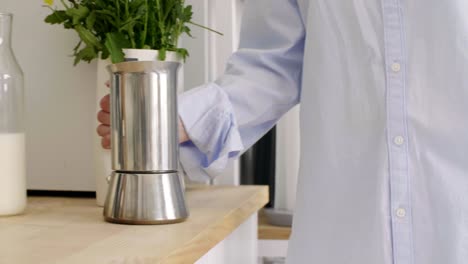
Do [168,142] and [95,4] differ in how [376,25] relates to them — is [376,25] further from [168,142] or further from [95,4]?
[95,4]

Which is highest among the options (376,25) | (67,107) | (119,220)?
(376,25)

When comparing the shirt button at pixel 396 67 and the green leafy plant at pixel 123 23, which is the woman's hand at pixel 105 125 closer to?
the green leafy plant at pixel 123 23

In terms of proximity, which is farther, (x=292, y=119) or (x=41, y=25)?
(x=292, y=119)

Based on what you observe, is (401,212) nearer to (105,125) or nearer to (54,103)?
(105,125)

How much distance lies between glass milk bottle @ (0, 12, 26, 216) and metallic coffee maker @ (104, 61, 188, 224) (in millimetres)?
145

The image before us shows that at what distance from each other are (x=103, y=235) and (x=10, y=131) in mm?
260

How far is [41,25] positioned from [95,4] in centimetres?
18

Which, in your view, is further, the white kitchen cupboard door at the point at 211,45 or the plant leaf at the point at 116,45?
the white kitchen cupboard door at the point at 211,45

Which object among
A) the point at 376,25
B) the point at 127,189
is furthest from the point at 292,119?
the point at 127,189

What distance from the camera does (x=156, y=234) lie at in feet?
2.42

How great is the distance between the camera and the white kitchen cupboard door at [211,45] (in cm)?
123

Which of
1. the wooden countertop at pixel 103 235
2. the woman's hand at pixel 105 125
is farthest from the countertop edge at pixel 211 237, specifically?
the woman's hand at pixel 105 125

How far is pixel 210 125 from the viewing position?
936mm

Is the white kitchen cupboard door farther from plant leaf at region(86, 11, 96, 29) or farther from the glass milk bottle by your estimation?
Answer: the glass milk bottle
